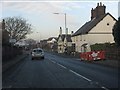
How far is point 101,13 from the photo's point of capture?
3216 inches

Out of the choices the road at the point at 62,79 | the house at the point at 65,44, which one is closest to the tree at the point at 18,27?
the house at the point at 65,44

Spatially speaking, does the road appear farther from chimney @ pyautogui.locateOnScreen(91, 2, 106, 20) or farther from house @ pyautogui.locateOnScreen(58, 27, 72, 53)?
house @ pyautogui.locateOnScreen(58, 27, 72, 53)

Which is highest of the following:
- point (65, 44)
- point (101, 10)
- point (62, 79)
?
point (101, 10)

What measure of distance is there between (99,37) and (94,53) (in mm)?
37461

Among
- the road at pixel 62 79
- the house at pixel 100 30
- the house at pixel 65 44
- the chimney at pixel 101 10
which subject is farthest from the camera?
the house at pixel 65 44

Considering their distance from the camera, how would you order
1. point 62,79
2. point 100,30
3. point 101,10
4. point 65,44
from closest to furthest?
point 62,79 → point 100,30 → point 101,10 → point 65,44

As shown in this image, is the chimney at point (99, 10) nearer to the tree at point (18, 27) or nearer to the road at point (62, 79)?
the tree at point (18, 27)

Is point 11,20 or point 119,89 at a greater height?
point 11,20

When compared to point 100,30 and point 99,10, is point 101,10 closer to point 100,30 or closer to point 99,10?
point 99,10

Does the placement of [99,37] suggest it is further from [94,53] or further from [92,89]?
[92,89]

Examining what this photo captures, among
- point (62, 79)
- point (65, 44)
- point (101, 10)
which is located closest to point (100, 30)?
point (101, 10)

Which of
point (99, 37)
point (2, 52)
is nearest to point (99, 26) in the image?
point (99, 37)

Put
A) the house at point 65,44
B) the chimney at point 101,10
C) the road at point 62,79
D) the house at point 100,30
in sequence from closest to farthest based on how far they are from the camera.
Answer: the road at point 62,79, the house at point 100,30, the chimney at point 101,10, the house at point 65,44

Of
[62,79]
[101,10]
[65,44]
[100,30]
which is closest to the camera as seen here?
[62,79]
